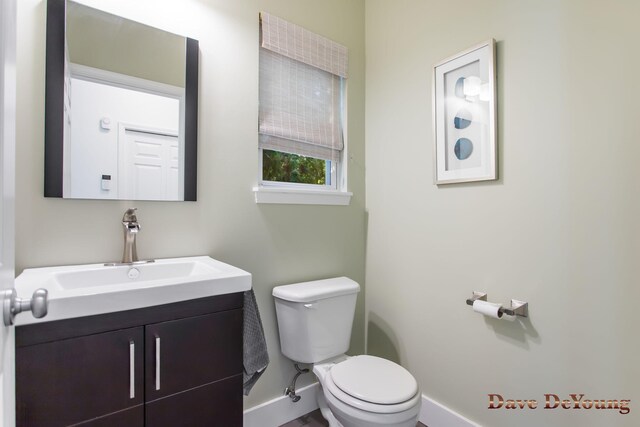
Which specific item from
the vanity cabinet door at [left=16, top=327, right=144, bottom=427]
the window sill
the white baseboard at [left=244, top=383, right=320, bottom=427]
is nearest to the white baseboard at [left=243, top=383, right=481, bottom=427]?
the white baseboard at [left=244, top=383, right=320, bottom=427]

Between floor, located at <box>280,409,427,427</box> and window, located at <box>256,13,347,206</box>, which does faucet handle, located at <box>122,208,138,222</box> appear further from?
floor, located at <box>280,409,427,427</box>

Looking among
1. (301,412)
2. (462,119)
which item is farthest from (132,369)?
(462,119)

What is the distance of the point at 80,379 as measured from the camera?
0.88 meters

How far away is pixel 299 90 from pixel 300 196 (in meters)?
0.63

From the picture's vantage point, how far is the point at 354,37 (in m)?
2.09

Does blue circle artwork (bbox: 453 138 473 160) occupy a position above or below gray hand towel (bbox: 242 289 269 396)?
above

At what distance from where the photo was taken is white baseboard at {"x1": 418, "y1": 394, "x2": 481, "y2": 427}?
1.56 m

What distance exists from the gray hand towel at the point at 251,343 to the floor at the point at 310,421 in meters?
0.71

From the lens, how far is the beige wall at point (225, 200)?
1.17 metres

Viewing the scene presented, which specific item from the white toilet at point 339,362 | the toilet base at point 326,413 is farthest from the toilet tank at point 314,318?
the toilet base at point 326,413

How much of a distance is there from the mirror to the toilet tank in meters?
0.72

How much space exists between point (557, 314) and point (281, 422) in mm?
1453

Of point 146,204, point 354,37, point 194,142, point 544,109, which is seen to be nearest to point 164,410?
point 146,204

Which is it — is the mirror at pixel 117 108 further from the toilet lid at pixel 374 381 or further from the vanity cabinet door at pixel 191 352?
the toilet lid at pixel 374 381
